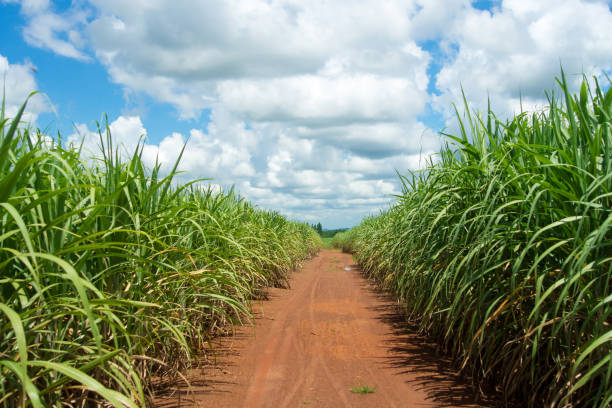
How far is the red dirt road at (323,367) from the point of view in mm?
3375

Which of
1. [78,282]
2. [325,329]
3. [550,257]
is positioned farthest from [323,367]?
[78,282]

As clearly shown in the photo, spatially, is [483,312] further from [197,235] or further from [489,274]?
[197,235]

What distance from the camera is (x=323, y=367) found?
4.21 m

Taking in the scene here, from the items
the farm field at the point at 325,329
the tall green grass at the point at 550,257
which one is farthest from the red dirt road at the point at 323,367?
the tall green grass at the point at 550,257

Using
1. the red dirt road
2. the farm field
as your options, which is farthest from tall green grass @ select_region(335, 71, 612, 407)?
the red dirt road

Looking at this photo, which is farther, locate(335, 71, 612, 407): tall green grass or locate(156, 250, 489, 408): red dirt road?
locate(156, 250, 489, 408): red dirt road

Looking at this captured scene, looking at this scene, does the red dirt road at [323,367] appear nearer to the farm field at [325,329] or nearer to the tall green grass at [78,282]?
the farm field at [325,329]

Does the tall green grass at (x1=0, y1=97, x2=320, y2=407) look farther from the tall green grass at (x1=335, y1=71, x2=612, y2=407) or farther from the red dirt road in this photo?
the tall green grass at (x1=335, y1=71, x2=612, y2=407)

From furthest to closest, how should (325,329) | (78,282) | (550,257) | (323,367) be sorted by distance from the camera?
(325,329) → (323,367) → (550,257) → (78,282)

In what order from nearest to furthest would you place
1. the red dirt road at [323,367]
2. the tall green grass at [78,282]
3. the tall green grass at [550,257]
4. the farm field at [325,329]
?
the tall green grass at [78,282] → the farm field at [325,329] → the tall green grass at [550,257] → the red dirt road at [323,367]

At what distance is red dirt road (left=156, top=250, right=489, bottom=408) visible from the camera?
338 cm

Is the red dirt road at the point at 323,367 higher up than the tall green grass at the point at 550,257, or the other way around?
the tall green grass at the point at 550,257

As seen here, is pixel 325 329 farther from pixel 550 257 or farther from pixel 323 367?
pixel 550 257

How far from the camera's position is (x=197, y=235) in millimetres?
4641
